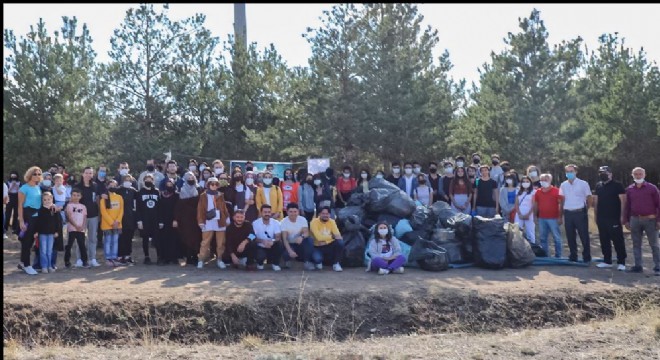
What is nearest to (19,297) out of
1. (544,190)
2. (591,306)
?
(591,306)

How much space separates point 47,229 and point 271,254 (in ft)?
12.7

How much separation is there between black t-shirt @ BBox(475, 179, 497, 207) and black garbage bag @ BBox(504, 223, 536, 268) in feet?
5.25

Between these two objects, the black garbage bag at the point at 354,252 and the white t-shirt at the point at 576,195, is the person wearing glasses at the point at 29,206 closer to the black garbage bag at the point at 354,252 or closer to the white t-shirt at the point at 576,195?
the black garbage bag at the point at 354,252

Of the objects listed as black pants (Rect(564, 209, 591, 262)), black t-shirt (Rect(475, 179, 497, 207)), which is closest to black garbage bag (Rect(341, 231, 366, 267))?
black t-shirt (Rect(475, 179, 497, 207))

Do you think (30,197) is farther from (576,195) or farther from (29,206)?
Answer: (576,195)

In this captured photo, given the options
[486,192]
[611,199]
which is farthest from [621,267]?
[486,192]

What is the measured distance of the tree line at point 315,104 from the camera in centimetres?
2300

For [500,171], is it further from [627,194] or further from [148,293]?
[148,293]

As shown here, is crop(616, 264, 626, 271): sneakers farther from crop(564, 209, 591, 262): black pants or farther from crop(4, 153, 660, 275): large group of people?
crop(564, 209, 591, 262): black pants

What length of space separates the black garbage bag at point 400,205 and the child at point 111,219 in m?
5.10

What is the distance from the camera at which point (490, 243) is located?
487 inches

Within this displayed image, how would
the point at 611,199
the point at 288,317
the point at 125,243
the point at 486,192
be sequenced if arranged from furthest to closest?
1. the point at 486,192
2. the point at 125,243
3. the point at 611,199
4. the point at 288,317

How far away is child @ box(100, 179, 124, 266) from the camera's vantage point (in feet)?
40.8

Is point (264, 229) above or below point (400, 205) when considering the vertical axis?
below
